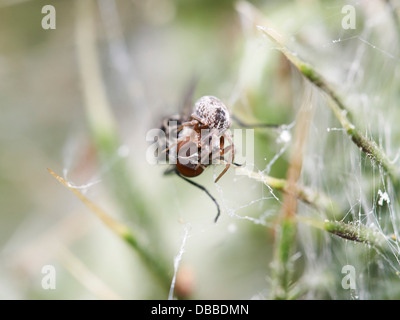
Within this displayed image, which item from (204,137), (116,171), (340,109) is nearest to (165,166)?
(116,171)

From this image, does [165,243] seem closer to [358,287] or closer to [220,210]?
[220,210]

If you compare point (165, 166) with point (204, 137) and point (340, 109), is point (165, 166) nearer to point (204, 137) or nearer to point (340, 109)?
point (204, 137)

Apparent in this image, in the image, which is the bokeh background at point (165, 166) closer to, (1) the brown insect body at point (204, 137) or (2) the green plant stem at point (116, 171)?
(2) the green plant stem at point (116, 171)

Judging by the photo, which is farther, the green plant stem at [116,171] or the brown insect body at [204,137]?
the green plant stem at [116,171]

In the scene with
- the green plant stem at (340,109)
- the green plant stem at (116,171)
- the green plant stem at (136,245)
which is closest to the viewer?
the green plant stem at (340,109)

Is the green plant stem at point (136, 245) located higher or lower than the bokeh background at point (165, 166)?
lower

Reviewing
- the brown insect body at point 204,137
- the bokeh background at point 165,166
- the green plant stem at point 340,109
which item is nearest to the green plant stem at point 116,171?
the bokeh background at point 165,166

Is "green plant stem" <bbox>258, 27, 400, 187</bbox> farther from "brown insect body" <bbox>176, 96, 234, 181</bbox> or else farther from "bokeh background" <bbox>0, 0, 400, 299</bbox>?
"brown insect body" <bbox>176, 96, 234, 181</bbox>

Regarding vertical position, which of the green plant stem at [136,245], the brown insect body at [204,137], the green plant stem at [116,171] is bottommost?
the green plant stem at [136,245]
